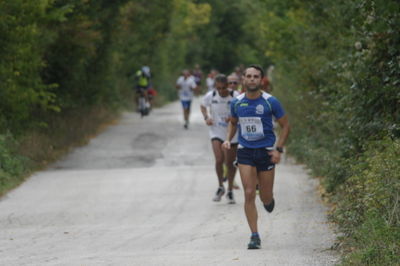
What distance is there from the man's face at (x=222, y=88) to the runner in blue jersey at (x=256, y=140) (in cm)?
391

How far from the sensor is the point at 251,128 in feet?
32.7

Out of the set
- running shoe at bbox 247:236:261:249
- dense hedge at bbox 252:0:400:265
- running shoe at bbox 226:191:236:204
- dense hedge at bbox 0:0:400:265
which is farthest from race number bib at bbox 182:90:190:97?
running shoe at bbox 247:236:261:249

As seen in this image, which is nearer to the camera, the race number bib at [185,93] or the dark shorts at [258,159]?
the dark shorts at [258,159]

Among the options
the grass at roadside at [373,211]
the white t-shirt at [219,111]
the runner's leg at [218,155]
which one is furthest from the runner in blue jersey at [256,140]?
the runner's leg at [218,155]

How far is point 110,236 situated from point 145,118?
24.0 metres

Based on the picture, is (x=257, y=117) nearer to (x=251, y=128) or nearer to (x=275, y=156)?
(x=251, y=128)

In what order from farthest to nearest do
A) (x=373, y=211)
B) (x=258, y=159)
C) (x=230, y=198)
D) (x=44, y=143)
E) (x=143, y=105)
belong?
(x=143, y=105) < (x=44, y=143) < (x=230, y=198) < (x=258, y=159) < (x=373, y=211)

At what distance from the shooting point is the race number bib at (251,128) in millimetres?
9938

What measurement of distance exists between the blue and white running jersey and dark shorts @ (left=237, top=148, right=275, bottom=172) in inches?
2.3

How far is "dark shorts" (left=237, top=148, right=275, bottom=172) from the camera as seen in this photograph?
9.97 metres

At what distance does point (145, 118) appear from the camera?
35188mm

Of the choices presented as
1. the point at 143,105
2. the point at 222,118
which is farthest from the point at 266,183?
the point at 143,105

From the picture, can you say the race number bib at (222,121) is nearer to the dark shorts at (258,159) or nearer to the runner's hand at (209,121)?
the runner's hand at (209,121)

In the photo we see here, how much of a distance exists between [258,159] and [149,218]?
3405 millimetres
